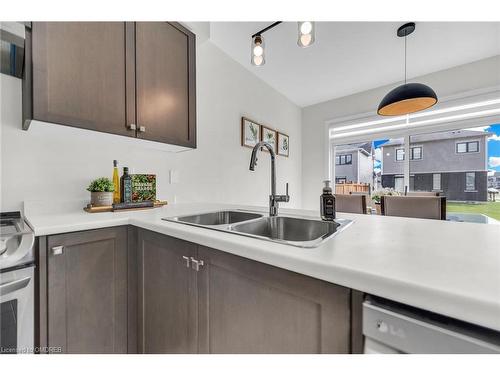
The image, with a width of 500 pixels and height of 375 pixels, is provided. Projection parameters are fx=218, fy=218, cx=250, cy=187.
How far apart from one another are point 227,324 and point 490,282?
0.68 m

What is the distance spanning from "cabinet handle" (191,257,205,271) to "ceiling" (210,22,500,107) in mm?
2124

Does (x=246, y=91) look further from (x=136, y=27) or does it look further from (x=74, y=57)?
(x=74, y=57)

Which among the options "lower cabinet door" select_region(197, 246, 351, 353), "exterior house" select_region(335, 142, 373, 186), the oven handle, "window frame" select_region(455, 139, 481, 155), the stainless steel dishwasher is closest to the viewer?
the stainless steel dishwasher

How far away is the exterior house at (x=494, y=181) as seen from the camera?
9.36ft

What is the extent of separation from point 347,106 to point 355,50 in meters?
1.40

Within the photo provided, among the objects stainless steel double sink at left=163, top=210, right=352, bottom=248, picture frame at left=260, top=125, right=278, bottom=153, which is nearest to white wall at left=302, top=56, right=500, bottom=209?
picture frame at left=260, top=125, right=278, bottom=153

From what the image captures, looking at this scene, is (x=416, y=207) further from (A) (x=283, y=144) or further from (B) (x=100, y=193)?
(B) (x=100, y=193)

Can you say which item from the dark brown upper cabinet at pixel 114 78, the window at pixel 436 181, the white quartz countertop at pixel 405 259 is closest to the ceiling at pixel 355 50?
the dark brown upper cabinet at pixel 114 78

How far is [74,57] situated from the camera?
1097 mm

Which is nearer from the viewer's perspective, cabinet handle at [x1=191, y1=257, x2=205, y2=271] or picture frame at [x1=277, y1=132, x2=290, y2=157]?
cabinet handle at [x1=191, y1=257, x2=205, y2=271]

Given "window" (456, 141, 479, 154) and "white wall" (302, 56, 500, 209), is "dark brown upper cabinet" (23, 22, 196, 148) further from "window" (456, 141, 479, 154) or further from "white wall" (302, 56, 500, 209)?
"window" (456, 141, 479, 154)

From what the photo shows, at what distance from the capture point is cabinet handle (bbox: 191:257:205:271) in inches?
31.9

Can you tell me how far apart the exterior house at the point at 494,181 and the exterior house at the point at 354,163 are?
140 cm

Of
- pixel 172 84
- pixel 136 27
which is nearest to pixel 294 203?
pixel 172 84
